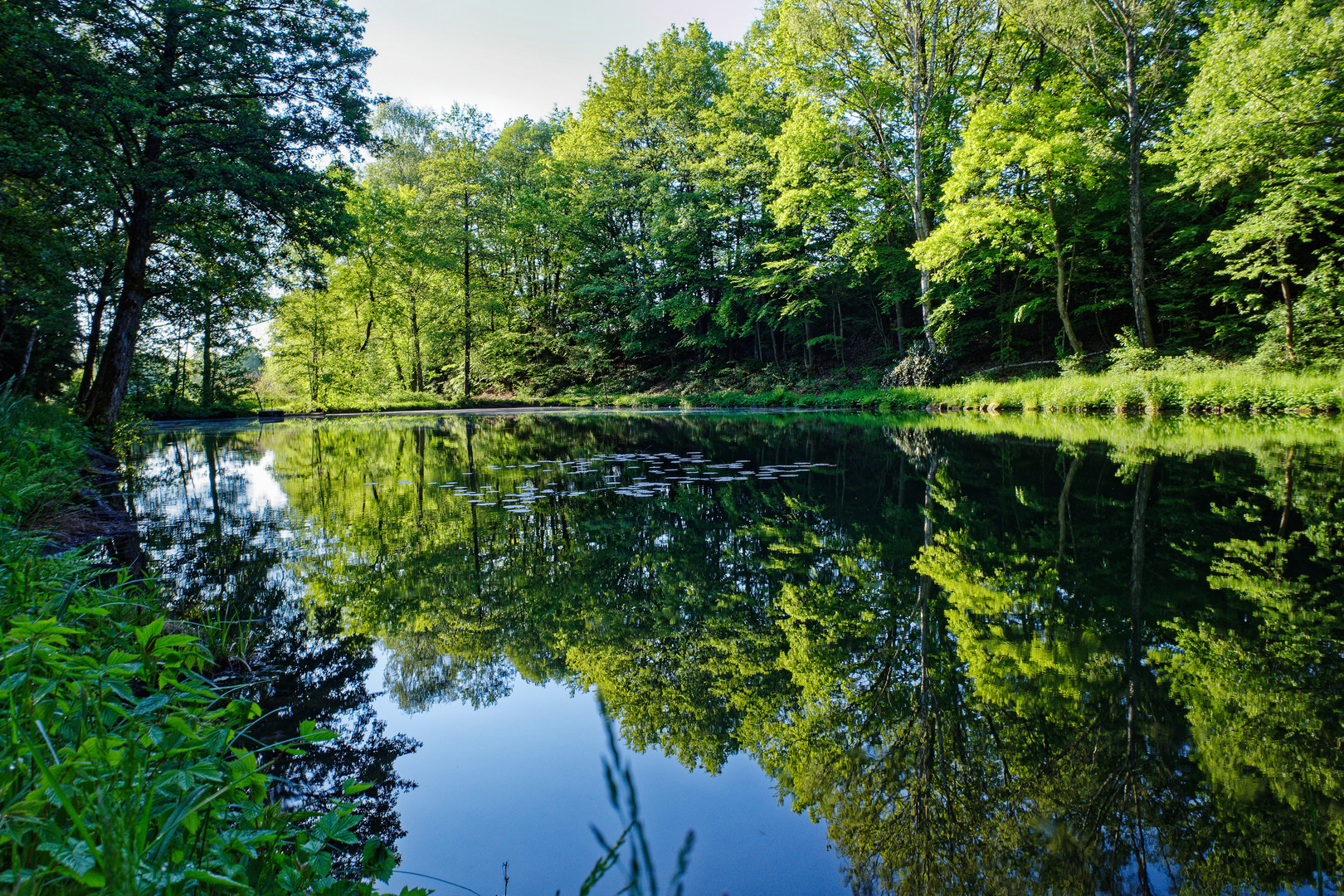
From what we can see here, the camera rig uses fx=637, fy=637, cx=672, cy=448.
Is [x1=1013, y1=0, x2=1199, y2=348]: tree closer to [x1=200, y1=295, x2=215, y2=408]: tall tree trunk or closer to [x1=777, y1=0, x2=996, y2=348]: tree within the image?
[x1=777, y1=0, x2=996, y2=348]: tree

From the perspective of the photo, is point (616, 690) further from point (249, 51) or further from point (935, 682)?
point (249, 51)

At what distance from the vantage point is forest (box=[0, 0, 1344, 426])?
1034 cm

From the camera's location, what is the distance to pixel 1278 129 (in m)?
13.1

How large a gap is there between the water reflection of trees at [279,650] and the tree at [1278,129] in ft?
59.6

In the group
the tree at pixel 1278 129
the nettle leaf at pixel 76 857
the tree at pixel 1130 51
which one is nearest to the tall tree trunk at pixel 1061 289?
the tree at pixel 1130 51

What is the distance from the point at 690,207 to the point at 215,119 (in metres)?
18.1

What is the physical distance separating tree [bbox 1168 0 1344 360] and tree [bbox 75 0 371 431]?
1751cm

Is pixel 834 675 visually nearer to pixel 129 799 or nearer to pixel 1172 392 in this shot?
pixel 129 799

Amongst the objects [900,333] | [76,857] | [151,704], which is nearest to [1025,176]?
[900,333]

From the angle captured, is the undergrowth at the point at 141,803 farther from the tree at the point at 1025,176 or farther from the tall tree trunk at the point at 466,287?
the tall tree trunk at the point at 466,287

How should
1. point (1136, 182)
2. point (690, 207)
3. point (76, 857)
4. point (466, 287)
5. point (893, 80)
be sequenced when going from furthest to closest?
point (466, 287) < point (690, 207) < point (893, 80) < point (1136, 182) < point (76, 857)

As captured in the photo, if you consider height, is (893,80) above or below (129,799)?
above

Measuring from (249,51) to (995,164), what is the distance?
1671cm

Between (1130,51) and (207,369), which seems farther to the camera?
(207,369)
